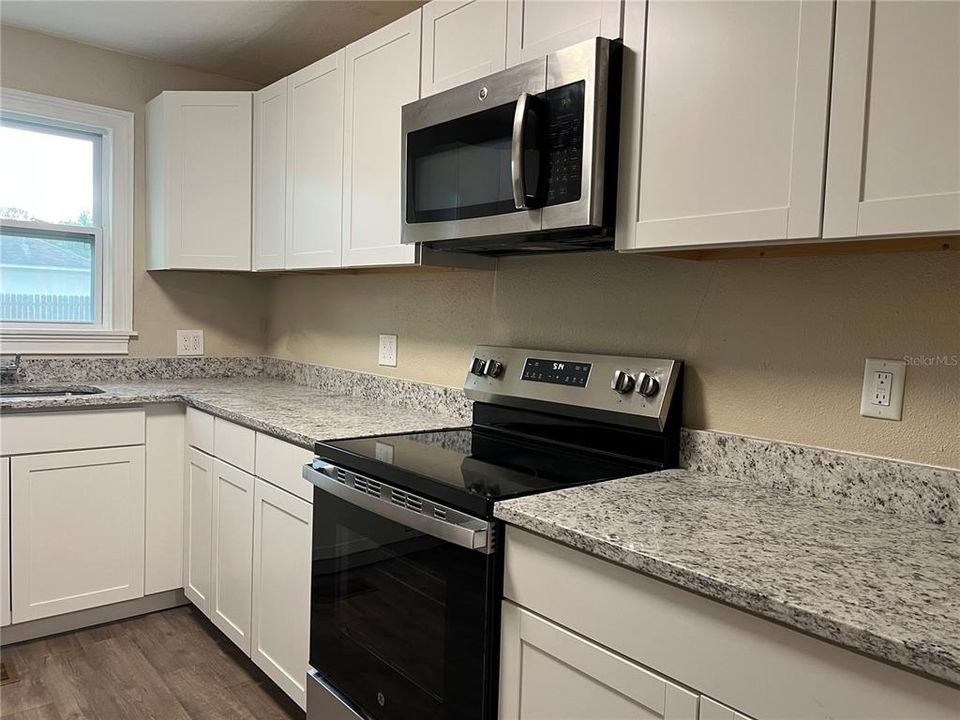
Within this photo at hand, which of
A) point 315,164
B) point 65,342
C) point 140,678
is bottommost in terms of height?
point 140,678

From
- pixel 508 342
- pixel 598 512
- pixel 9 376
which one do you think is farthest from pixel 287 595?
pixel 9 376

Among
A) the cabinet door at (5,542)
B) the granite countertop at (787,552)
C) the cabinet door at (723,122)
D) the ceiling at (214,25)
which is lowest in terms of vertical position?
the cabinet door at (5,542)

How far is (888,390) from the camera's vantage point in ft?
4.43

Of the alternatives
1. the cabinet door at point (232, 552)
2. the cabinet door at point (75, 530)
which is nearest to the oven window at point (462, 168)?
the cabinet door at point (232, 552)

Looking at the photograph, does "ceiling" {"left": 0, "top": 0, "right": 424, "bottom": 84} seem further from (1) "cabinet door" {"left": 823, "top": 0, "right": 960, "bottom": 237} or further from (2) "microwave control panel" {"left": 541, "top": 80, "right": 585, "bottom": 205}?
(1) "cabinet door" {"left": 823, "top": 0, "right": 960, "bottom": 237}

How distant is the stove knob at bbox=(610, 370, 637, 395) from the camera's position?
1.71 meters

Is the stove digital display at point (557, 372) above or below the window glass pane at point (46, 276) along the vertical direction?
below

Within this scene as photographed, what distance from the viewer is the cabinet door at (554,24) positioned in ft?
4.92

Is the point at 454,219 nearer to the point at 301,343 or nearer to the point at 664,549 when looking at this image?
the point at 664,549

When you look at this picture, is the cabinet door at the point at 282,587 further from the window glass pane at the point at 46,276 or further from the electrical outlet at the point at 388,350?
the window glass pane at the point at 46,276

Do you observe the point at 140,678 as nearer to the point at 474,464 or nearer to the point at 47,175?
the point at 474,464

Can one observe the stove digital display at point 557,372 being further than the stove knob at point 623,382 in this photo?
Yes

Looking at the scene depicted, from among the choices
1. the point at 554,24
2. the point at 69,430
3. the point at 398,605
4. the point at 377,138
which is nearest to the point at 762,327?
the point at 554,24

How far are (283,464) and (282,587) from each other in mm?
362
